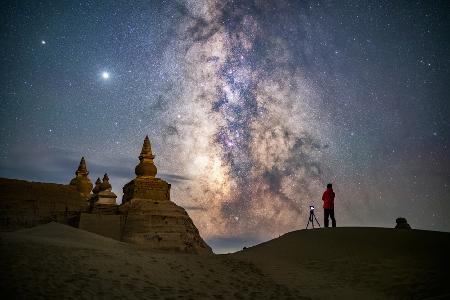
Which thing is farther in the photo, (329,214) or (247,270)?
(329,214)

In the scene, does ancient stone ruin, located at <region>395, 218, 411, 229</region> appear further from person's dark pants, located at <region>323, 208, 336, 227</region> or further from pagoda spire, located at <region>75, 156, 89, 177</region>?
pagoda spire, located at <region>75, 156, 89, 177</region>

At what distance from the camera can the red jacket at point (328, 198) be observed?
16641mm

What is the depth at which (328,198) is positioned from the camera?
54.7 feet

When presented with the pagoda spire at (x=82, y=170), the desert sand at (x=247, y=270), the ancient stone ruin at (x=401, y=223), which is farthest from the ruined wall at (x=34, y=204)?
the ancient stone ruin at (x=401, y=223)

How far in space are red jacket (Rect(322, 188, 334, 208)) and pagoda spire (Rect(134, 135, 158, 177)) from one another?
19.5 m

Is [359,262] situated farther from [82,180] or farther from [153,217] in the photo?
[82,180]

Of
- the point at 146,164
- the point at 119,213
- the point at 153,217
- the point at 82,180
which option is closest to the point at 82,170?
the point at 82,180

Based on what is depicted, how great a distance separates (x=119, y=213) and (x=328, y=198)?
1687 cm

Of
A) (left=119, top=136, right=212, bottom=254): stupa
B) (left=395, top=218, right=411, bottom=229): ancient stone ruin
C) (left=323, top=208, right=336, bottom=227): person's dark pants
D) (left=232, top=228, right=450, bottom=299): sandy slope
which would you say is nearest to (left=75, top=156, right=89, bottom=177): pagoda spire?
(left=119, top=136, right=212, bottom=254): stupa

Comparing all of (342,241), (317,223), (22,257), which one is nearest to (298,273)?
(342,241)

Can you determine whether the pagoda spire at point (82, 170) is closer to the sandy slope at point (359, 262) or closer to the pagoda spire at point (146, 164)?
the pagoda spire at point (146, 164)

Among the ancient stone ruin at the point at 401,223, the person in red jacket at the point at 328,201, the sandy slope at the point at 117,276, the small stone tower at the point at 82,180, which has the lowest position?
the sandy slope at the point at 117,276

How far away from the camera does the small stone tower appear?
39812 mm

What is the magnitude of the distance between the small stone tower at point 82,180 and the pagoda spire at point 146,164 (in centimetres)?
1008
